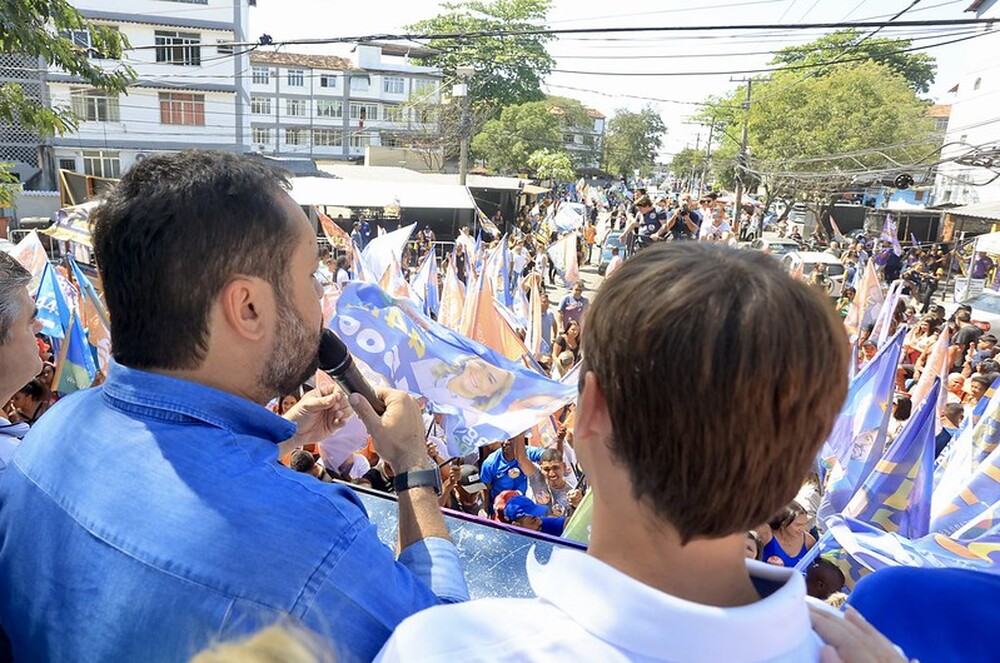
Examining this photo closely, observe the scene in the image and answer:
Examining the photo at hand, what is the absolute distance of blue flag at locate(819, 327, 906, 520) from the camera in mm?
4293

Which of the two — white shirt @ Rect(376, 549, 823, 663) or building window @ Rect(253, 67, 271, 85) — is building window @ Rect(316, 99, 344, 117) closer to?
building window @ Rect(253, 67, 271, 85)

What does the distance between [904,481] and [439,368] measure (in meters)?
2.75

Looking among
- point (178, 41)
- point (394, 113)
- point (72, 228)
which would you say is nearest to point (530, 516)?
point (72, 228)

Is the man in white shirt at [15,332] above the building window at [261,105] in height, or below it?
below

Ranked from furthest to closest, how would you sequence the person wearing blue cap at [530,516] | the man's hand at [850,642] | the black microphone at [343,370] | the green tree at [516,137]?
the green tree at [516,137] < the person wearing blue cap at [530,516] < the black microphone at [343,370] < the man's hand at [850,642]

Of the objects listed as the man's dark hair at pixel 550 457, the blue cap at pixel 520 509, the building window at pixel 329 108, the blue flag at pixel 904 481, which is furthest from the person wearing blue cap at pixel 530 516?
the building window at pixel 329 108

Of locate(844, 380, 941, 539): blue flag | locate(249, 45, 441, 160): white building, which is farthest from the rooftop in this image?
locate(844, 380, 941, 539): blue flag

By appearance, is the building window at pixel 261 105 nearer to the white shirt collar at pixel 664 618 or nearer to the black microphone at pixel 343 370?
the black microphone at pixel 343 370

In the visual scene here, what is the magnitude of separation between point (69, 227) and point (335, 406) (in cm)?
968

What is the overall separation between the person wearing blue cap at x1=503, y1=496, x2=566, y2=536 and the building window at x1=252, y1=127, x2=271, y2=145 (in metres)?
51.0

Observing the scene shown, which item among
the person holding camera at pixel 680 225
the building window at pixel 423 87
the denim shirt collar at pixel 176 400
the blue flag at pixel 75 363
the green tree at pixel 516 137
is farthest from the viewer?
the building window at pixel 423 87

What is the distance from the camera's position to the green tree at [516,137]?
44250mm

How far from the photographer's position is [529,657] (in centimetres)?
80

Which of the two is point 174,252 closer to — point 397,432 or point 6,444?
point 397,432
